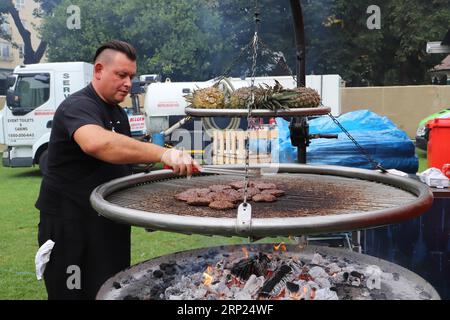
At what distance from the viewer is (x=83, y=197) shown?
10.2 feet

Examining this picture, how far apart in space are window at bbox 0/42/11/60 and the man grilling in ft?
171

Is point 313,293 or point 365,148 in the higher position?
point 365,148

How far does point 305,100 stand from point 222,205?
0.89 m

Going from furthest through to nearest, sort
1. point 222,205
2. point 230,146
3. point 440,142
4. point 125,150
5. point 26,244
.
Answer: point 230,146 < point 26,244 < point 440,142 < point 222,205 < point 125,150

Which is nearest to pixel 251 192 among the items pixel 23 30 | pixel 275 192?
pixel 275 192

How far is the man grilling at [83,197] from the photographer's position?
300 centimetres

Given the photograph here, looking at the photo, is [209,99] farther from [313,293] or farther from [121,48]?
[313,293]

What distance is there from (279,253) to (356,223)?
150cm

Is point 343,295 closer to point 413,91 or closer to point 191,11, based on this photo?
point 413,91

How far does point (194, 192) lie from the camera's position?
3039 millimetres

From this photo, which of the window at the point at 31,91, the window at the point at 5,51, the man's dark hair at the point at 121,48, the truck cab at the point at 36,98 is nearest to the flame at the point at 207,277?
the man's dark hair at the point at 121,48

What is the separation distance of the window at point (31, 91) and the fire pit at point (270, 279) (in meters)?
10.2
